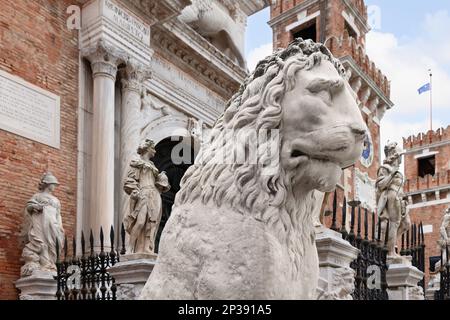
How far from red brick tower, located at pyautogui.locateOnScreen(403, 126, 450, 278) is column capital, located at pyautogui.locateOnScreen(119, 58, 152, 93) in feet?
74.3

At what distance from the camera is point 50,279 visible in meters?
8.26

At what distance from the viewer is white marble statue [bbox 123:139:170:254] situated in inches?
287

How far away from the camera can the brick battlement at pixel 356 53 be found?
24.7 m

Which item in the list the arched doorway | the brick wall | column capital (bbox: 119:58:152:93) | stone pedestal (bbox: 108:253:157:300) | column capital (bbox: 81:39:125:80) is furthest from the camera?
the arched doorway

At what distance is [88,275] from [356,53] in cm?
1967

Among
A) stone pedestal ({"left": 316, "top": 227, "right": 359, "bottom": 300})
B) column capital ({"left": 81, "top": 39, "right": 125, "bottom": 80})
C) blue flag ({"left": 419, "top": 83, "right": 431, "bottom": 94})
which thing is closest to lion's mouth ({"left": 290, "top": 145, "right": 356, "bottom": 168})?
stone pedestal ({"left": 316, "top": 227, "right": 359, "bottom": 300})

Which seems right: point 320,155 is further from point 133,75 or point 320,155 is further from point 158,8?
point 158,8

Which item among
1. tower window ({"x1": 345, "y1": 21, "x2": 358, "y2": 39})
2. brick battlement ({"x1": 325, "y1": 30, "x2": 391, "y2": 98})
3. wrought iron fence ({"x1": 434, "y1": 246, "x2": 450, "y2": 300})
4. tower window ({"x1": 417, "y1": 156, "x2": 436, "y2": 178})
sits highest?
tower window ({"x1": 345, "y1": 21, "x2": 358, "y2": 39})

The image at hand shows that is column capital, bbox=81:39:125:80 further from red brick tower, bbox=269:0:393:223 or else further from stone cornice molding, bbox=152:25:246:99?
red brick tower, bbox=269:0:393:223

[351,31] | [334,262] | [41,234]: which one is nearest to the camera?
[334,262]

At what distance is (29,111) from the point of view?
977 centimetres

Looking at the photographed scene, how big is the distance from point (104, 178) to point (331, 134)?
26.8ft

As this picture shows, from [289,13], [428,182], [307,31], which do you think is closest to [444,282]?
[307,31]

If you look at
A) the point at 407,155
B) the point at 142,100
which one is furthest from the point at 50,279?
the point at 407,155
